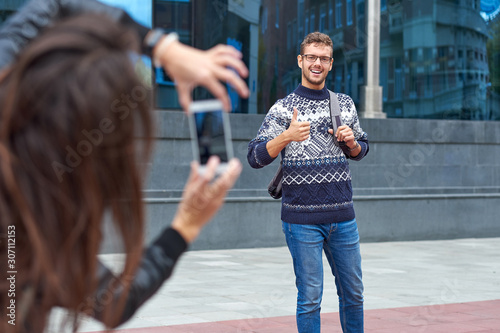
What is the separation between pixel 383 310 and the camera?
6.63 meters

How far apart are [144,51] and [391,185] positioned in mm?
11118

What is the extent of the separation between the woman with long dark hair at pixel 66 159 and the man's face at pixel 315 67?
3294mm

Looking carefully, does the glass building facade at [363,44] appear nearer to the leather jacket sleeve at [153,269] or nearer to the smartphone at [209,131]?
the leather jacket sleeve at [153,269]

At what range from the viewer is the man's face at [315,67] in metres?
4.59

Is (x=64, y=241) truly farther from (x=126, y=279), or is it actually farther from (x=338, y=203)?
(x=338, y=203)

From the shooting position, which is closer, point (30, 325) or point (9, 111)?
point (9, 111)

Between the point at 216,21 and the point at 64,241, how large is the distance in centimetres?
1031

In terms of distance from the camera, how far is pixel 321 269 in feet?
14.4

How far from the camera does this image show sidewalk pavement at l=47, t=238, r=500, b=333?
5.98 meters

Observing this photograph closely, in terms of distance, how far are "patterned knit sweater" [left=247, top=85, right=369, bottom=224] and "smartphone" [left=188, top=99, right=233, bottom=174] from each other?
2.93 m

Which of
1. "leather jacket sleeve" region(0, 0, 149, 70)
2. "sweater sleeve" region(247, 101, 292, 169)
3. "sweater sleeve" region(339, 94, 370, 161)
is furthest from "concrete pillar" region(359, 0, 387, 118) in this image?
"leather jacket sleeve" region(0, 0, 149, 70)

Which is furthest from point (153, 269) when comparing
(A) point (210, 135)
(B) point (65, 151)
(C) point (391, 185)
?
(C) point (391, 185)

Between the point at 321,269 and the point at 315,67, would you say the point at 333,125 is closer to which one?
the point at 315,67

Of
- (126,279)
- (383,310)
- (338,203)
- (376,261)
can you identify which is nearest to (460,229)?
(376,261)
